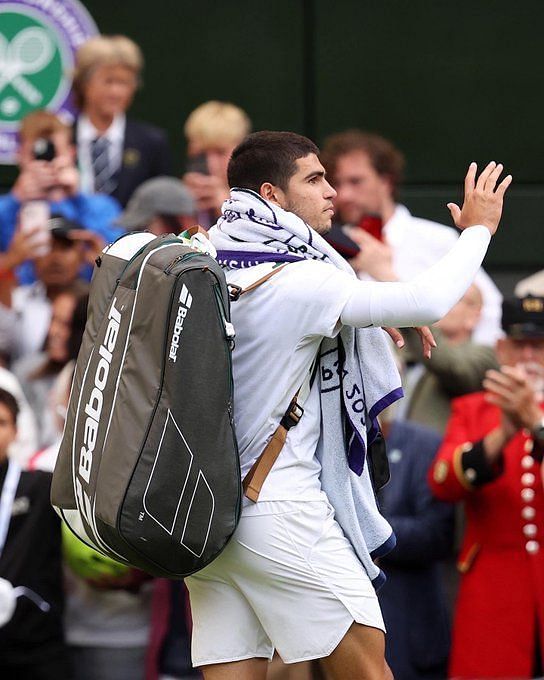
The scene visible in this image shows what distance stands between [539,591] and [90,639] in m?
1.74

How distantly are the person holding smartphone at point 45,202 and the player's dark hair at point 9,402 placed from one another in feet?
3.90

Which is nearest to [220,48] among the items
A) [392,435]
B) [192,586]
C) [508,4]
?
[508,4]

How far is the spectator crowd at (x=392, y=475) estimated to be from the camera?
5.78 metres

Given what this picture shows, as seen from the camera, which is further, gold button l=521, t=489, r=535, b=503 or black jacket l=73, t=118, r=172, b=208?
black jacket l=73, t=118, r=172, b=208

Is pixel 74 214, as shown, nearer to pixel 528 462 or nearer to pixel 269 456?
pixel 528 462

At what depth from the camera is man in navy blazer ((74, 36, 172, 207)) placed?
7.57 m

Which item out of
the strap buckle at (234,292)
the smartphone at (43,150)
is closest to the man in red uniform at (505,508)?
the strap buckle at (234,292)

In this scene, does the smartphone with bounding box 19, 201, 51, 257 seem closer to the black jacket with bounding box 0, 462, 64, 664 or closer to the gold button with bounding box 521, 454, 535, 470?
the black jacket with bounding box 0, 462, 64, 664

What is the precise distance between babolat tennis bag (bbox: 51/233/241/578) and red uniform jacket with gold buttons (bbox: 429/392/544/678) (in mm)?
2096

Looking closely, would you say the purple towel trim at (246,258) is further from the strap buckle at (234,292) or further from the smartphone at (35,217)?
the smartphone at (35,217)

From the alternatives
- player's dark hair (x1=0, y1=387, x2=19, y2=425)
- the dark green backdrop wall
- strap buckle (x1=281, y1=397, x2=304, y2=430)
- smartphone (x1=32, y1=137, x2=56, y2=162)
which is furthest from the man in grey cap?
strap buckle (x1=281, y1=397, x2=304, y2=430)

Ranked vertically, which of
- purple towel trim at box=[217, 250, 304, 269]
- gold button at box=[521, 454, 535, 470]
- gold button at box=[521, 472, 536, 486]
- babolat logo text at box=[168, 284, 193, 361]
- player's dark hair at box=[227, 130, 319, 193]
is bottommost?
gold button at box=[521, 472, 536, 486]

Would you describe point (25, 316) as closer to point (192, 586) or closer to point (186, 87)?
point (186, 87)

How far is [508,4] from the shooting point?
8.75 meters
